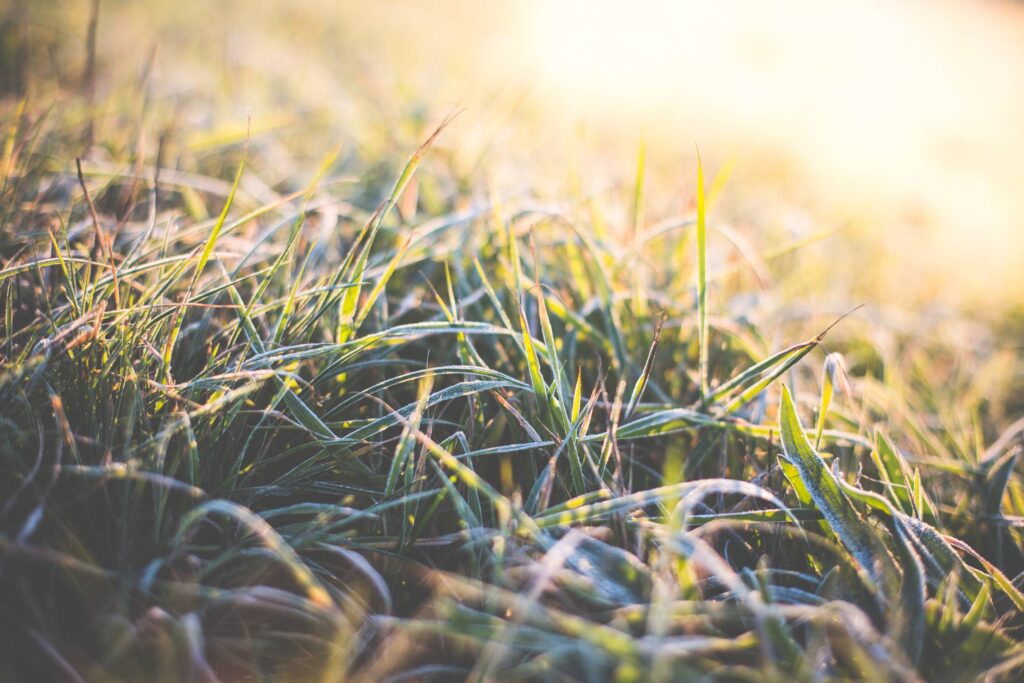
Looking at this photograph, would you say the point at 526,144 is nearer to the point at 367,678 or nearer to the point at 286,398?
the point at 286,398

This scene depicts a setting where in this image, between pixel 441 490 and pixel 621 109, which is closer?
pixel 441 490

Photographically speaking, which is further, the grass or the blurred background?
the blurred background

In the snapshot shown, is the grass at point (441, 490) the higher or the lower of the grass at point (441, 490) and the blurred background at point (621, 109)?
the lower

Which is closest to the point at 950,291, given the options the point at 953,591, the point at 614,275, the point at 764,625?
the point at 614,275

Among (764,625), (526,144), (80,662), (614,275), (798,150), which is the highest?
(798,150)

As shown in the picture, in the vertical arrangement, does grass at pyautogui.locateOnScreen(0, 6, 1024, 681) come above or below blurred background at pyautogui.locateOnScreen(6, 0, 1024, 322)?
below
